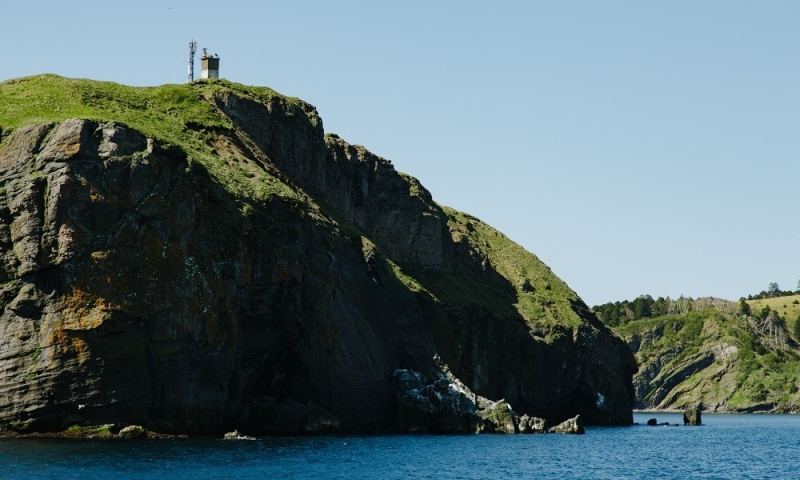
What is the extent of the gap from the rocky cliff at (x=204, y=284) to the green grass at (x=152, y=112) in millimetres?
338

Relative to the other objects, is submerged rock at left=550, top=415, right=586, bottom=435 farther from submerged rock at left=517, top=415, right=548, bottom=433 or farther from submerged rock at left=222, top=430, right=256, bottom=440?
submerged rock at left=222, top=430, right=256, bottom=440

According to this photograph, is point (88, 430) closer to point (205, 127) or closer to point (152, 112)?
point (152, 112)

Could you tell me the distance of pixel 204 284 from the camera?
86.9 metres

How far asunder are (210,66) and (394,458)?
67.8 meters

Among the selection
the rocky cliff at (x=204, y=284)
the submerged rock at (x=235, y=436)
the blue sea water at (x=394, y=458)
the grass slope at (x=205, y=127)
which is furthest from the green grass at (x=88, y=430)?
the grass slope at (x=205, y=127)

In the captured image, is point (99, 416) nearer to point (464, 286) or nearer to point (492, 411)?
point (492, 411)

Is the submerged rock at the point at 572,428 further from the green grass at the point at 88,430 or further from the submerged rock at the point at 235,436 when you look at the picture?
the green grass at the point at 88,430

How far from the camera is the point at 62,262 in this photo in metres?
79.8

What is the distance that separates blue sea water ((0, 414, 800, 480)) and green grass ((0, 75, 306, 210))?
25577 mm

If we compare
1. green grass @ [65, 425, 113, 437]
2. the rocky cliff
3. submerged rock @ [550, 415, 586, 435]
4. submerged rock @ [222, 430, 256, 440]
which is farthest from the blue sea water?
submerged rock @ [550, 415, 586, 435]

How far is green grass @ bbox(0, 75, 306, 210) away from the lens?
303ft

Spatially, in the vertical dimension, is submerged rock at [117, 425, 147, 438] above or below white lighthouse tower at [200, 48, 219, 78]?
below

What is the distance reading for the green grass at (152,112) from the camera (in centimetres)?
9250

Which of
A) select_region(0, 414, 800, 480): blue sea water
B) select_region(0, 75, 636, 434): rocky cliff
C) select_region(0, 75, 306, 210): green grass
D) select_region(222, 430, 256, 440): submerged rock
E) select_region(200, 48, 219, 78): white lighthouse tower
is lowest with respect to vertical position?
select_region(0, 414, 800, 480): blue sea water
